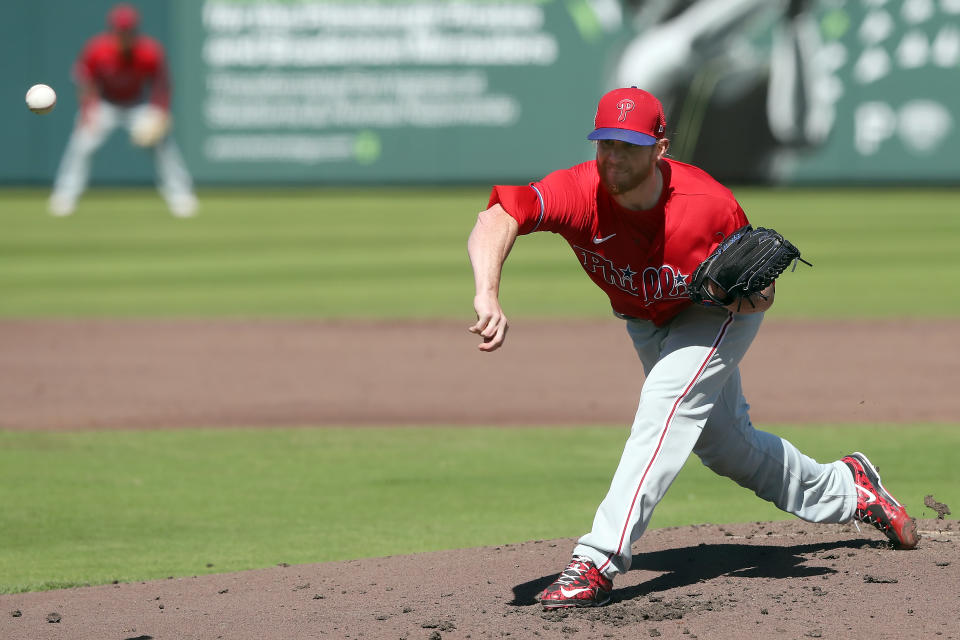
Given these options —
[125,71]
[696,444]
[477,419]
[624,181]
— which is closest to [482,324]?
[624,181]

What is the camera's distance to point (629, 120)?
13.6ft

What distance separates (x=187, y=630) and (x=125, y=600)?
496mm

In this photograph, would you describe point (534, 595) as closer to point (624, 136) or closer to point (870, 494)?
point (870, 494)

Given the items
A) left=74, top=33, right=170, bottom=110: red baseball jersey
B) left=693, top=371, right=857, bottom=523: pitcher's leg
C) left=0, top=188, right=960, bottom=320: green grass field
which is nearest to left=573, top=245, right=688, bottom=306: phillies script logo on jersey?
left=693, top=371, right=857, bottom=523: pitcher's leg

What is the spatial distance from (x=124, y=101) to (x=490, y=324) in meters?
19.4

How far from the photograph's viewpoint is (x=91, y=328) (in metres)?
11.5

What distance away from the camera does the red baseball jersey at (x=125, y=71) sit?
21.4 m

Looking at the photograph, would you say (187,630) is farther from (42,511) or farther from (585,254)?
(42,511)

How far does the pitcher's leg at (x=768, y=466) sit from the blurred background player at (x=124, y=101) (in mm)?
17017

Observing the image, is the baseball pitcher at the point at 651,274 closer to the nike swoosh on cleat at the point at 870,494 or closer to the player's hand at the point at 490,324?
the player's hand at the point at 490,324

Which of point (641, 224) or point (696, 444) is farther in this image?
point (696, 444)

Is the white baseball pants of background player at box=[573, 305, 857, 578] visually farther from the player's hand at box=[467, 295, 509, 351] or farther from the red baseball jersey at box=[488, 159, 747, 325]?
the player's hand at box=[467, 295, 509, 351]

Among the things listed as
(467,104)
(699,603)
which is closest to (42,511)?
(699,603)

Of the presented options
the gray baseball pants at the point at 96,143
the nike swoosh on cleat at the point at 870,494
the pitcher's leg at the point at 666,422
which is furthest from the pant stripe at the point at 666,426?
the gray baseball pants at the point at 96,143
